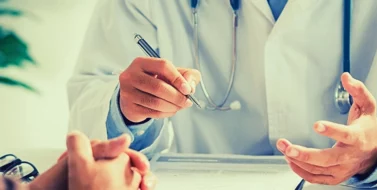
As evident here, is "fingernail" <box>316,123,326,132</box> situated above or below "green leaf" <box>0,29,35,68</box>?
above

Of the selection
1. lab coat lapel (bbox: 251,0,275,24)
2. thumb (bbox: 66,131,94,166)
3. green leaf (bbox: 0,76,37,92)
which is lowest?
green leaf (bbox: 0,76,37,92)

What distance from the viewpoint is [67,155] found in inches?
15.2

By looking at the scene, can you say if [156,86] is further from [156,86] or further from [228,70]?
[228,70]

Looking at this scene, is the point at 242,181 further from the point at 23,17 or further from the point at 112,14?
the point at 23,17

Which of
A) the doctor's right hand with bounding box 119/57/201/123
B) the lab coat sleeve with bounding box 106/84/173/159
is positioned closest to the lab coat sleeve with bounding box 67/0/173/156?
the lab coat sleeve with bounding box 106/84/173/159

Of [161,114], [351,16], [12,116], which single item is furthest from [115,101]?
[12,116]

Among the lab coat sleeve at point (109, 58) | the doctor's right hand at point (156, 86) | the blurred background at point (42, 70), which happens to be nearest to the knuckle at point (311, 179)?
→ the doctor's right hand at point (156, 86)

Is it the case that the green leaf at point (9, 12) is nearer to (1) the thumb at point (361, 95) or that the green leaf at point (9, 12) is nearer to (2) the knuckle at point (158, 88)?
(2) the knuckle at point (158, 88)

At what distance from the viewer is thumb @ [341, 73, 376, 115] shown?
2.04 feet

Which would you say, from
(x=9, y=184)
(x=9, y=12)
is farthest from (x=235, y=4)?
(x=9, y=12)

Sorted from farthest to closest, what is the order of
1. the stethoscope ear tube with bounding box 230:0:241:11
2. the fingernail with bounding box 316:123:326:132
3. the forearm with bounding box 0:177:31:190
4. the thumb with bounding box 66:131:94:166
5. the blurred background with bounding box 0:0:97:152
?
1. the blurred background with bounding box 0:0:97:152
2. the stethoscope ear tube with bounding box 230:0:241:11
3. the fingernail with bounding box 316:123:326:132
4. the thumb with bounding box 66:131:94:166
5. the forearm with bounding box 0:177:31:190

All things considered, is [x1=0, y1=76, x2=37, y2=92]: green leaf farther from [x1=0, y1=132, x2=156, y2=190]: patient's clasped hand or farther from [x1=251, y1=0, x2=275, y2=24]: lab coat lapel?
[x1=0, y1=132, x2=156, y2=190]: patient's clasped hand

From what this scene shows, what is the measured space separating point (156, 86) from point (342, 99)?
0.96ft

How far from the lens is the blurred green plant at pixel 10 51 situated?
1.44 meters
